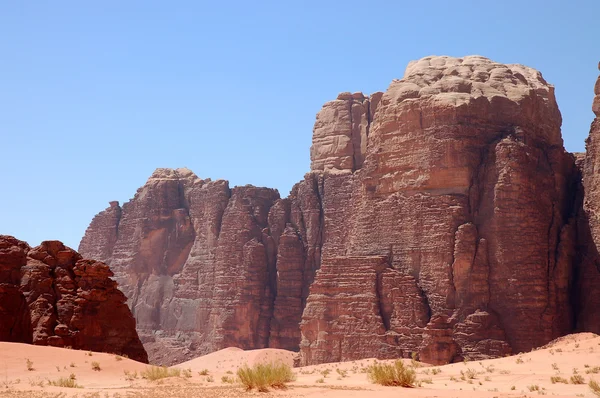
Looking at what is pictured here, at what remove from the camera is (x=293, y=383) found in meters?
24.6

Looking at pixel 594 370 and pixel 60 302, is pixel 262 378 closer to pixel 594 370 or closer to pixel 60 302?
pixel 60 302

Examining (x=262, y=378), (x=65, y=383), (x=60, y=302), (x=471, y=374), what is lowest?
(x=65, y=383)

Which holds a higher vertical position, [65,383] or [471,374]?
[471,374]

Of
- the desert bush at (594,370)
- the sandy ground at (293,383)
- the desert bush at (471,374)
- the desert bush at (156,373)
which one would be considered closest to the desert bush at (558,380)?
the sandy ground at (293,383)

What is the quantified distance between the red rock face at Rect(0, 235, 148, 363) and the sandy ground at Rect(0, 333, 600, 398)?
2.44 m

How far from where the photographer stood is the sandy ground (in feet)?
65.9

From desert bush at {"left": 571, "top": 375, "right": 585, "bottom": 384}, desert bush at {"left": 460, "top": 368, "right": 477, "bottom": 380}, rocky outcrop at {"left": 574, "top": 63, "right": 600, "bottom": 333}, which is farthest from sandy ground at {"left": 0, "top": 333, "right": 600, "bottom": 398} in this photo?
rocky outcrop at {"left": 574, "top": 63, "right": 600, "bottom": 333}

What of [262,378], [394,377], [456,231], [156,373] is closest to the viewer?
[262,378]

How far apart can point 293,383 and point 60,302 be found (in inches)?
329

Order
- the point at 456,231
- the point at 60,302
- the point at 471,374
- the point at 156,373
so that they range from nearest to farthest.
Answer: the point at 156,373
the point at 471,374
the point at 60,302
the point at 456,231

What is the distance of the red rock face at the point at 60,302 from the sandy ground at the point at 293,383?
2.44 m

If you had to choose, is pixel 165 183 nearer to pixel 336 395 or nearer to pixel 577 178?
pixel 577 178

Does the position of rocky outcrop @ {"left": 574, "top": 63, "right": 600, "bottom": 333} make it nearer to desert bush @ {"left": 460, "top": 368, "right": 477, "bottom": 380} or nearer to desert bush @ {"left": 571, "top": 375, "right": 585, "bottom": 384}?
desert bush @ {"left": 460, "top": 368, "right": 477, "bottom": 380}

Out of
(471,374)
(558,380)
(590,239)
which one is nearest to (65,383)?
(471,374)
